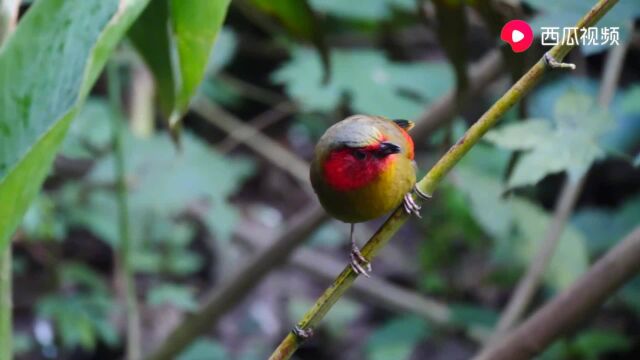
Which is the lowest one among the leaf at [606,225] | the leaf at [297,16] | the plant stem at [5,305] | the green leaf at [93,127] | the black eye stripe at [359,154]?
the plant stem at [5,305]

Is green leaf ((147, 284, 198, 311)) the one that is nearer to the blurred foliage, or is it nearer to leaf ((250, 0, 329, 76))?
the blurred foliage

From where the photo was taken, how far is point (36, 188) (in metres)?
0.59

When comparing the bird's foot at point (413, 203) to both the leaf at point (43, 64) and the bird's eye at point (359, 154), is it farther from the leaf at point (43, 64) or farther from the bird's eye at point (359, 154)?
the leaf at point (43, 64)

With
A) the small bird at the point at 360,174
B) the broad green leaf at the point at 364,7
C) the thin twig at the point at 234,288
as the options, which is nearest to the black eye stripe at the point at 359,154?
the small bird at the point at 360,174

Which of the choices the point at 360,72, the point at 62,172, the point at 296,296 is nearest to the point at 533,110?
the point at 360,72

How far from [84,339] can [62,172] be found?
0.38m

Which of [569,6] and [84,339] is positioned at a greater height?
[569,6]

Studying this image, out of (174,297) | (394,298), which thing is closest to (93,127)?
(174,297)

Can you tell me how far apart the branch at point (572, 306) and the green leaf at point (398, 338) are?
80cm

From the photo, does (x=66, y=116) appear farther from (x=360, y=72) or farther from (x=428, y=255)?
(x=428, y=255)

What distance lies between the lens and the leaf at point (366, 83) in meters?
1.51

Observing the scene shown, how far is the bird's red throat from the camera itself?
0.54 meters

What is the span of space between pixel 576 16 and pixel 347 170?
52 cm

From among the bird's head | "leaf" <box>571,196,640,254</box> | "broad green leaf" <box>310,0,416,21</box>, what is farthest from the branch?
"leaf" <box>571,196,640,254</box>
